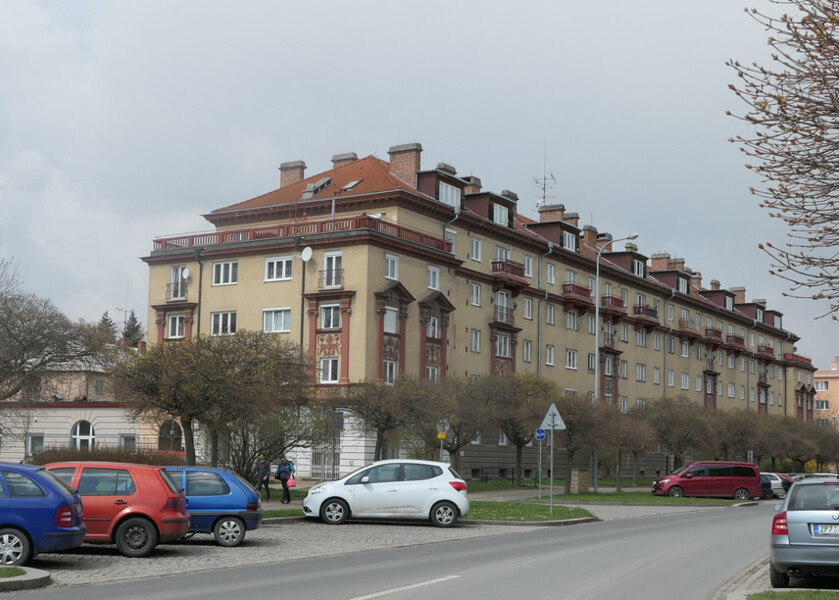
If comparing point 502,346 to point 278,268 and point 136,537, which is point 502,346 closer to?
point 278,268

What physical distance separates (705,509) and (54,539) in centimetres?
3016

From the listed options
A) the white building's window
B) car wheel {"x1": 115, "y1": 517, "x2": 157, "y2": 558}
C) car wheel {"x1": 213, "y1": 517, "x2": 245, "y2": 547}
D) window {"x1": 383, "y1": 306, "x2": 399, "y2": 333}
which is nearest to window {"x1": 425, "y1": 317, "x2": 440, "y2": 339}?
window {"x1": 383, "y1": 306, "x2": 399, "y2": 333}

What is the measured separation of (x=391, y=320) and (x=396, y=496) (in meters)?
26.4

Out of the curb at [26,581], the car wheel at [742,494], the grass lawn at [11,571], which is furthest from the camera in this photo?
the car wheel at [742,494]

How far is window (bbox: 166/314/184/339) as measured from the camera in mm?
57656

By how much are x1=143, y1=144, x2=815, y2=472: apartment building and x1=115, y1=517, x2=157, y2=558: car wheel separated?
1041 inches

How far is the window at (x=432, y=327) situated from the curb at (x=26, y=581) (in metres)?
41.6

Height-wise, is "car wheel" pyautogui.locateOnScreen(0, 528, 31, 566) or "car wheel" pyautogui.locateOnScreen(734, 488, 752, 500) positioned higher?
"car wheel" pyautogui.locateOnScreen(0, 528, 31, 566)

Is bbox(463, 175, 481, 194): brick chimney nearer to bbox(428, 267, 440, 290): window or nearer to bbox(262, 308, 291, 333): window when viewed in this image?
bbox(428, 267, 440, 290): window

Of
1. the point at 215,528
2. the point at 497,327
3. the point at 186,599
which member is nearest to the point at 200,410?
the point at 215,528

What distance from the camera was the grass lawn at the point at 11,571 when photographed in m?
14.1

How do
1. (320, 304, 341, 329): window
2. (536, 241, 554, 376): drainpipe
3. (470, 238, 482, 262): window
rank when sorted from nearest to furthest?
(320, 304, 341, 329): window
(470, 238, 482, 262): window
(536, 241, 554, 376): drainpipe

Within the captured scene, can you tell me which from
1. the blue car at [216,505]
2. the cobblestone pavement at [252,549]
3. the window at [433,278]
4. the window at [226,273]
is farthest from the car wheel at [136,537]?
the window at [433,278]

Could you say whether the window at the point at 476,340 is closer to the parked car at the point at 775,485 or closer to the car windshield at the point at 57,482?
the parked car at the point at 775,485
